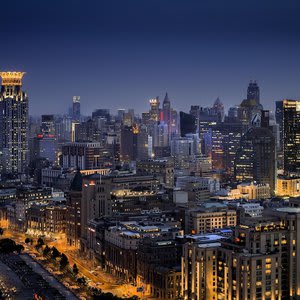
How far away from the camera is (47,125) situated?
2260 inches

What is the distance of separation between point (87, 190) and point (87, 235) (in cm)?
175

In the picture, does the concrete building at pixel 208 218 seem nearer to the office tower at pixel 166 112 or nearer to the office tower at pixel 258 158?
the office tower at pixel 258 158

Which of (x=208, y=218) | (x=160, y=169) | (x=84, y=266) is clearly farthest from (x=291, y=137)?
(x=84, y=266)

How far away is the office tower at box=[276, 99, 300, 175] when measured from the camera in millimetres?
40750

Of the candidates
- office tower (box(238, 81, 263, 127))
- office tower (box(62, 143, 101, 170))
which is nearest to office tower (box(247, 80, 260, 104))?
office tower (box(238, 81, 263, 127))

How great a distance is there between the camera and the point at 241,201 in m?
28.6

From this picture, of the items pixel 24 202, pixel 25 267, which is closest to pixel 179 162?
pixel 24 202

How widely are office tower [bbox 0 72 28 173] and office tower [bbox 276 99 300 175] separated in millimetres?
13840

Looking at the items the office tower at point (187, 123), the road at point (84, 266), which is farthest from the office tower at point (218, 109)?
the road at point (84, 266)

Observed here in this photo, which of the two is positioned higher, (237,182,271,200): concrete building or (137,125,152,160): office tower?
(137,125,152,160): office tower

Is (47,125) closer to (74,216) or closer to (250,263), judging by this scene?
(74,216)

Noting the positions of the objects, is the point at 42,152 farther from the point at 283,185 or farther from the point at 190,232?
the point at 190,232

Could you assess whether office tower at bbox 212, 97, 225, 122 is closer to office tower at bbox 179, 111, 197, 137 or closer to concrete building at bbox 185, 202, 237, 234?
office tower at bbox 179, 111, 197, 137

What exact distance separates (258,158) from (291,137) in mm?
3712
